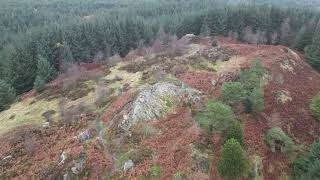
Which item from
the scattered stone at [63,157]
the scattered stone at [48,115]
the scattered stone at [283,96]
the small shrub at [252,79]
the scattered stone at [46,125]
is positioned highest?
the small shrub at [252,79]

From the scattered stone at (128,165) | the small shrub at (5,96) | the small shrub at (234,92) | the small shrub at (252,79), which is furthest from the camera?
the small shrub at (5,96)

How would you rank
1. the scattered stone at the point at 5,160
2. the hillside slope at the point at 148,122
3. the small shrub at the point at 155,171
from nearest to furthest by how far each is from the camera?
the small shrub at the point at 155,171 → the hillside slope at the point at 148,122 → the scattered stone at the point at 5,160

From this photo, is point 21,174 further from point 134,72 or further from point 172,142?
point 134,72

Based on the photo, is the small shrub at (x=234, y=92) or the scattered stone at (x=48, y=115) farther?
the scattered stone at (x=48, y=115)

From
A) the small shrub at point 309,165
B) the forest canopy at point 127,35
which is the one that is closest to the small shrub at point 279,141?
the small shrub at point 309,165

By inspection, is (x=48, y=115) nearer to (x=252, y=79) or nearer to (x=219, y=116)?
(x=219, y=116)

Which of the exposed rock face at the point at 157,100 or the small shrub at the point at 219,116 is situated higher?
the small shrub at the point at 219,116

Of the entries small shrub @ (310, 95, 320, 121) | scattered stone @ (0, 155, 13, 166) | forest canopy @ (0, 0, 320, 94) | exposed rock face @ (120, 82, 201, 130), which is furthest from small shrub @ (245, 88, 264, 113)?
forest canopy @ (0, 0, 320, 94)

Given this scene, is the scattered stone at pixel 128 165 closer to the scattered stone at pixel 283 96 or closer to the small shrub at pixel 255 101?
the small shrub at pixel 255 101
